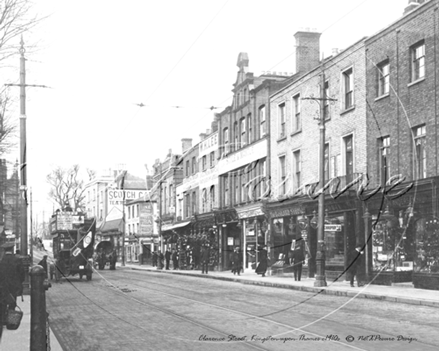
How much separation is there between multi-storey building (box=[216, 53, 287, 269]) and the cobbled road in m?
16.4

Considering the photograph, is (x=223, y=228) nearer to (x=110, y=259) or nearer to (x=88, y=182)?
(x=110, y=259)

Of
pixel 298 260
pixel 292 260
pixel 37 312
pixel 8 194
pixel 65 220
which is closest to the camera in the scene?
pixel 37 312

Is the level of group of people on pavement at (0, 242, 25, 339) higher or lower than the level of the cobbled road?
higher

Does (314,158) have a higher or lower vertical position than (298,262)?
higher

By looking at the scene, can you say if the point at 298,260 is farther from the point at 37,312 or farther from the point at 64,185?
the point at 64,185

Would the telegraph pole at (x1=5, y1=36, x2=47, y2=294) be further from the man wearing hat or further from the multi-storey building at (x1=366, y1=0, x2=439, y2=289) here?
the multi-storey building at (x1=366, y1=0, x2=439, y2=289)

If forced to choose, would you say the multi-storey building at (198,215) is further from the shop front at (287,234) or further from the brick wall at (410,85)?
the brick wall at (410,85)

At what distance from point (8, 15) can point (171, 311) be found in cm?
889

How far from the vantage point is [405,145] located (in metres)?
7.81

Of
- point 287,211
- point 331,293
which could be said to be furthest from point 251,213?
point 331,293

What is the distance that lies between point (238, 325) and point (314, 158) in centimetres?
1856

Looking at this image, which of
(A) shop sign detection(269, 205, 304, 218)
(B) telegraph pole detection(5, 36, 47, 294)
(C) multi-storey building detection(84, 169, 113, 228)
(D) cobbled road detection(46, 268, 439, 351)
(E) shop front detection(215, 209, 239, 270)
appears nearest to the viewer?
(D) cobbled road detection(46, 268, 439, 351)

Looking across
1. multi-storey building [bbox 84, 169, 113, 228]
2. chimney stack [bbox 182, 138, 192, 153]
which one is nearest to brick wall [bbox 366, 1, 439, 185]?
chimney stack [bbox 182, 138, 192, 153]

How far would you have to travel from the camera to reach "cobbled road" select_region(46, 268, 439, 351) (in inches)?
346
